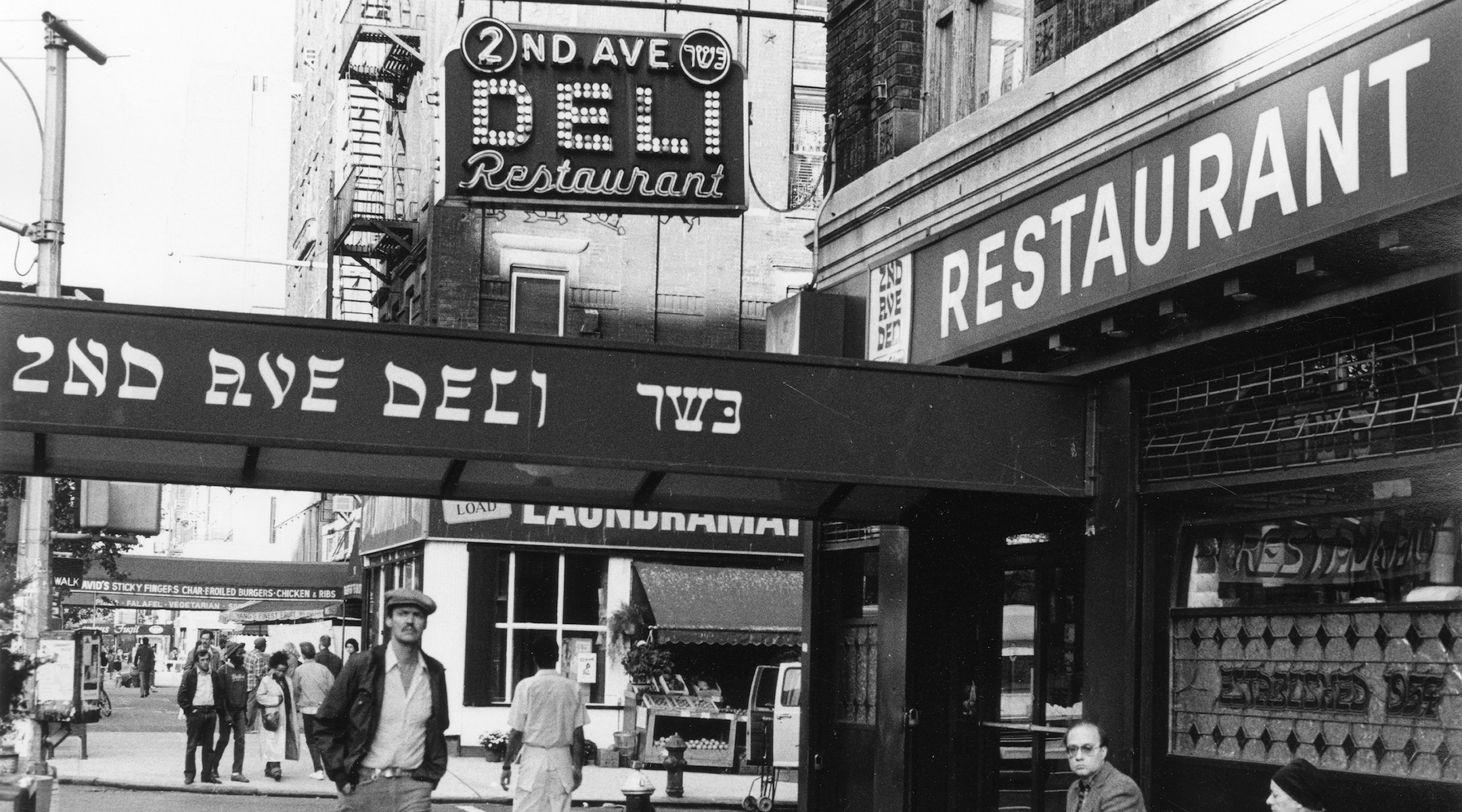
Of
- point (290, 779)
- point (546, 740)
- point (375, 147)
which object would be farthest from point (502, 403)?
point (375, 147)

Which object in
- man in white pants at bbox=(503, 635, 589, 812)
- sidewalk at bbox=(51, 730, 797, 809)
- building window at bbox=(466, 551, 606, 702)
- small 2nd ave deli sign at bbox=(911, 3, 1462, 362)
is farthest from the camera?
building window at bbox=(466, 551, 606, 702)

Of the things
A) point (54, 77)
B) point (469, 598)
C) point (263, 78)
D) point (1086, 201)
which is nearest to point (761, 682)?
point (469, 598)

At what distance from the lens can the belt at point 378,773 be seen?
812cm

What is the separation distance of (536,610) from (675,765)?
Answer: 28.7ft

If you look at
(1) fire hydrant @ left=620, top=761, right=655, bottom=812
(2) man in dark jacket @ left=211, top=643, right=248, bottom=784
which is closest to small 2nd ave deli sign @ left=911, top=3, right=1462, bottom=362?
(1) fire hydrant @ left=620, top=761, right=655, bottom=812

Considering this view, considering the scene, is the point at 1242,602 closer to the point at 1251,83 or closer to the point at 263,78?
the point at 1251,83

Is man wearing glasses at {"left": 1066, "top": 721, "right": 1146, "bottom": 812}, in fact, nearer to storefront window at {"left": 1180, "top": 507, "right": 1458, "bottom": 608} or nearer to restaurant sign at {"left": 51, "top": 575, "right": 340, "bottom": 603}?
storefront window at {"left": 1180, "top": 507, "right": 1458, "bottom": 608}

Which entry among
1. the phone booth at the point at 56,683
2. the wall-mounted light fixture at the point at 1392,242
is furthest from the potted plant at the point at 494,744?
the wall-mounted light fixture at the point at 1392,242

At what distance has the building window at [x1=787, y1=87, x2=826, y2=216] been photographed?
1225 inches

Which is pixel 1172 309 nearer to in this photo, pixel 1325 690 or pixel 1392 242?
pixel 1392 242

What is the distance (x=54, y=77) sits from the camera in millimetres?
17094

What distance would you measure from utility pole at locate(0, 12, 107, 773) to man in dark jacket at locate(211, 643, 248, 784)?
13.4 feet

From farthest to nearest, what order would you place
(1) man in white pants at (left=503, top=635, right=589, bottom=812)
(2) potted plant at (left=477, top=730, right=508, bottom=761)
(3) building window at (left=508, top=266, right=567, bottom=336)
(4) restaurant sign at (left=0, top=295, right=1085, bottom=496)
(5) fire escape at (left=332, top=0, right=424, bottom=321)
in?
(5) fire escape at (left=332, top=0, right=424, bottom=321) < (3) building window at (left=508, top=266, right=567, bottom=336) < (2) potted plant at (left=477, top=730, right=508, bottom=761) < (1) man in white pants at (left=503, top=635, right=589, bottom=812) < (4) restaurant sign at (left=0, top=295, right=1085, bottom=496)

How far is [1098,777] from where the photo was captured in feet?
24.7
